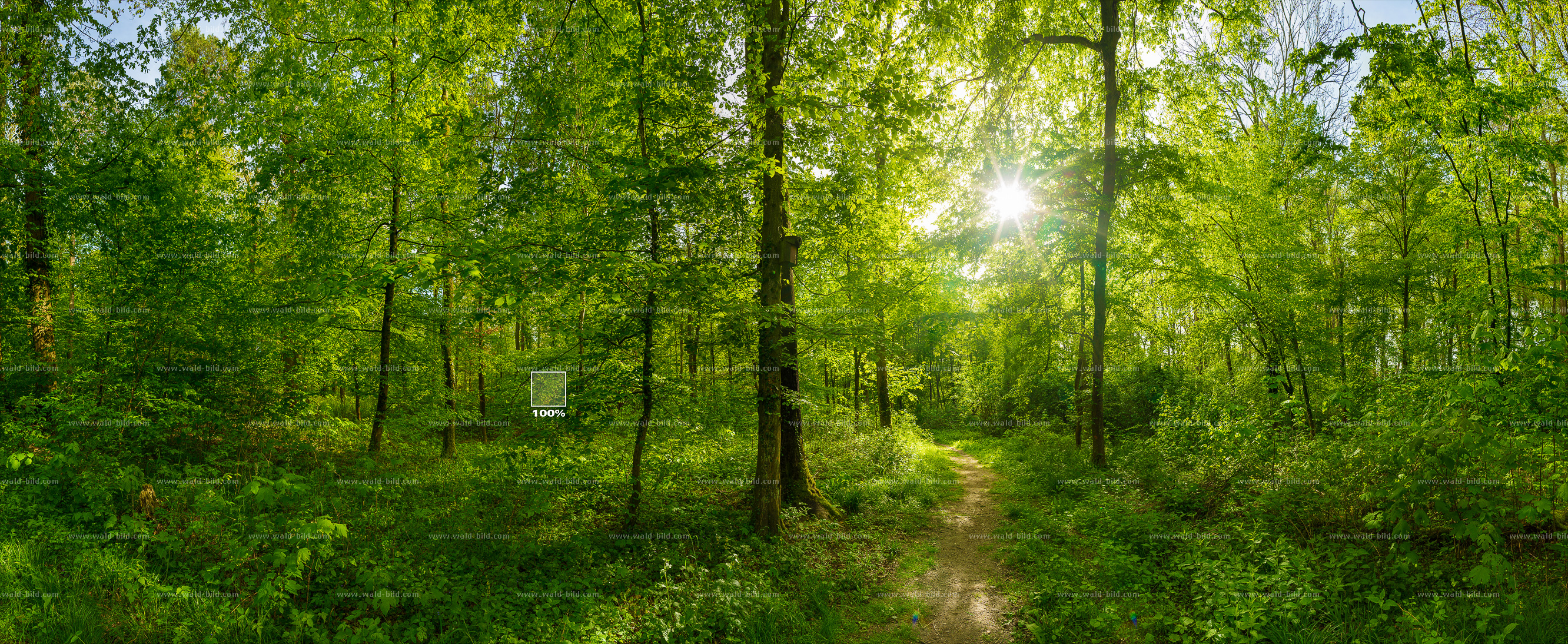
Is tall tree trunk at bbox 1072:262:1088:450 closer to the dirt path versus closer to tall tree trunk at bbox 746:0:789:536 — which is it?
the dirt path

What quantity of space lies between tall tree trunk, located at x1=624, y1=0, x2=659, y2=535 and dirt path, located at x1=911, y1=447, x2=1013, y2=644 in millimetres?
4103

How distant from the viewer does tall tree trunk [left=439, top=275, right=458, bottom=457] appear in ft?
45.9

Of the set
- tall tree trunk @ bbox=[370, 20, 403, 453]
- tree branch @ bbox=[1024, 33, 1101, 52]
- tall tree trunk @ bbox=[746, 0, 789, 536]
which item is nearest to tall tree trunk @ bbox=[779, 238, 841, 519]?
tall tree trunk @ bbox=[746, 0, 789, 536]

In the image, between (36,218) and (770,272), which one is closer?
(770,272)

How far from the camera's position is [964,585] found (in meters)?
7.54

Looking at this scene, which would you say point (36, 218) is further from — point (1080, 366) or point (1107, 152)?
point (1080, 366)

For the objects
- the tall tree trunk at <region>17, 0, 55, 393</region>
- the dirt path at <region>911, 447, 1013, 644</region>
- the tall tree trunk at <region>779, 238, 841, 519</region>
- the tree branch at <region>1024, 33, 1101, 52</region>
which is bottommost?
the dirt path at <region>911, 447, 1013, 644</region>

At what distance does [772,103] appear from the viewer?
22.2 feet

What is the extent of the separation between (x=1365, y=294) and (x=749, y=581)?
1637 centimetres

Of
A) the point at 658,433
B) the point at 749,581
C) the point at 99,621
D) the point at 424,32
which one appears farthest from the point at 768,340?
the point at 424,32

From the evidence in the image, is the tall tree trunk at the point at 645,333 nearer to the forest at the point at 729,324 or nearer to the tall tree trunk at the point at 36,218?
the forest at the point at 729,324

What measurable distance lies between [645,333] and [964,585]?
5.46m

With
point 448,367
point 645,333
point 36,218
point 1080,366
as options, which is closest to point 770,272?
point 645,333

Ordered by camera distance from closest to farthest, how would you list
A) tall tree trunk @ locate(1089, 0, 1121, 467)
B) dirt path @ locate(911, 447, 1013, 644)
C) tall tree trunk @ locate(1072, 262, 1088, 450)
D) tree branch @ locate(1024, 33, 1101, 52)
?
dirt path @ locate(911, 447, 1013, 644), tree branch @ locate(1024, 33, 1101, 52), tall tree trunk @ locate(1089, 0, 1121, 467), tall tree trunk @ locate(1072, 262, 1088, 450)
